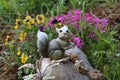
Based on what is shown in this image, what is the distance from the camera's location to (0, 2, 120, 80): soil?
12.4 ft

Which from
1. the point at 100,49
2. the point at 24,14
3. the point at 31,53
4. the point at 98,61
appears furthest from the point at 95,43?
the point at 24,14

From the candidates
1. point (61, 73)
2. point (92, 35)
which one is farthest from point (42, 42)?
point (92, 35)

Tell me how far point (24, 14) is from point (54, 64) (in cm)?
200

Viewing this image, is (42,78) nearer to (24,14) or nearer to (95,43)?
(95,43)

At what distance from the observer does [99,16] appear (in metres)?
4.65

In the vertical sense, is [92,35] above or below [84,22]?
below

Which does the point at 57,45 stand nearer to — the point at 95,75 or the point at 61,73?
the point at 61,73

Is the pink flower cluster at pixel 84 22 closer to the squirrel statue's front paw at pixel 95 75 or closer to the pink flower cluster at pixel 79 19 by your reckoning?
the pink flower cluster at pixel 79 19

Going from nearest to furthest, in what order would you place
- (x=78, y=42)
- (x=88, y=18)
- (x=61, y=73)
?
1. (x=61, y=73)
2. (x=78, y=42)
3. (x=88, y=18)

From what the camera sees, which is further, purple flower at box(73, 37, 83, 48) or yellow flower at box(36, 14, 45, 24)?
yellow flower at box(36, 14, 45, 24)

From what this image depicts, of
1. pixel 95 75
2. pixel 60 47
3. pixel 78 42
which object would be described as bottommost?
pixel 95 75

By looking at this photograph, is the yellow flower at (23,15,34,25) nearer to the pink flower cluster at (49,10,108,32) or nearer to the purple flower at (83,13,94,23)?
the pink flower cluster at (49,10,108,32)

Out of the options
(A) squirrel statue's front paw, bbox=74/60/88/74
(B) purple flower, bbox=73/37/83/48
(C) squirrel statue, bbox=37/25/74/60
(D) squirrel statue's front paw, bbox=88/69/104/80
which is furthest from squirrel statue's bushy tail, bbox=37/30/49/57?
(B) purple flower, bbox=73/37/83/48

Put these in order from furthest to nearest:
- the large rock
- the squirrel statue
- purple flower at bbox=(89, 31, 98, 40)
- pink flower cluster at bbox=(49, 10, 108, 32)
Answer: pink flower cluster at bbox=(49, 10, 108, 32) < purple flower at bbox=(89, 31, 98, 40) < the squirrel statue < the large rock
